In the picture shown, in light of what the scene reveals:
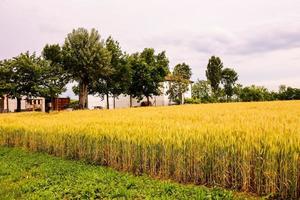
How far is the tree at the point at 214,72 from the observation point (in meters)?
120

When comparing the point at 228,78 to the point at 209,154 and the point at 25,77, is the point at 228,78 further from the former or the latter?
the point at 209,154

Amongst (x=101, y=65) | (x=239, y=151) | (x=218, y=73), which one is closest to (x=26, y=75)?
(x=101, y=65)

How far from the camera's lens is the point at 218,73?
397 ft

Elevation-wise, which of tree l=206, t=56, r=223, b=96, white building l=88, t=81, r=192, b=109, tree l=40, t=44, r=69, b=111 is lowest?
white building l=88, t=81, r=192, b=109

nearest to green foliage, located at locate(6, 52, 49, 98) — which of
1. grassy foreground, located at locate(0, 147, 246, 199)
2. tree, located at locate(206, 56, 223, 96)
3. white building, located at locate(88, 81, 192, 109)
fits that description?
white building, located at locate(88, 81, 192, 109)

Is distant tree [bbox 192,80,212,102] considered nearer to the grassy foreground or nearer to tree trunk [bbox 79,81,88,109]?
tree trunk [bbox 79,81,88,109]

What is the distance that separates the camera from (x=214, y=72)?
12088cm

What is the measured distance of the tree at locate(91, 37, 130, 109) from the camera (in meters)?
65.8

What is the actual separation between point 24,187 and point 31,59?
51.0 m

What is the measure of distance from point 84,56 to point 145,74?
19509 mm

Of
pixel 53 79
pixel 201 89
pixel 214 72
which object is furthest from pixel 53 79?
pixel 214 72

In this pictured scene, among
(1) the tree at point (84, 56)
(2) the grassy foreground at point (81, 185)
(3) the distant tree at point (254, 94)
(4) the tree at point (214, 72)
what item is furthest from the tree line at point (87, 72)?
(2) the grassy foreground at point (81, 185)

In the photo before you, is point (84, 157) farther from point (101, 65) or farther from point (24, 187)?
point (101, 65)

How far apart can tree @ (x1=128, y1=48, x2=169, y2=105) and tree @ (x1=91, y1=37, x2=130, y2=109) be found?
161 inches
